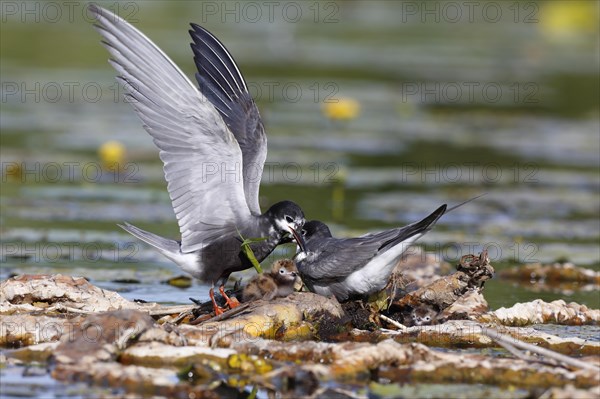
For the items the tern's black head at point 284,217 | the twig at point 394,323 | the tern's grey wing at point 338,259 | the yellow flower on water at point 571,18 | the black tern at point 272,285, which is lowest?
the twig at point 394,323

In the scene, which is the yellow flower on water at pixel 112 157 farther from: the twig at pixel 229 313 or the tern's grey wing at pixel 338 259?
the twig at pixel 229 313

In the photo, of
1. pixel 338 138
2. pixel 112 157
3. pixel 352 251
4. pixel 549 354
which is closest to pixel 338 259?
pixel 352 251

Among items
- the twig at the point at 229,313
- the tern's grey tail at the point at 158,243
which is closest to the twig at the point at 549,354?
the twig at the point at 229,313

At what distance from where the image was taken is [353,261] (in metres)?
6.70

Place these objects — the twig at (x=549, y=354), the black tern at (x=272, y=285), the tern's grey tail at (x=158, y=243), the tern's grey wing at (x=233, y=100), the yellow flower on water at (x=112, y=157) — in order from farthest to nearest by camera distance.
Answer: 1. the yellow flower on water at (x=112, y=157)
2. the tern's grey wing at (x=233, y=100)
3. the tern's grey tail at (x=158, y=243)
4. the black tern at (x=272, y=285)
5. the twig at (x=549, y=354)

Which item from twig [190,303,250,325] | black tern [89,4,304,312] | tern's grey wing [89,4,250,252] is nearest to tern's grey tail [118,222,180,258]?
black tern [89,4,304,312]

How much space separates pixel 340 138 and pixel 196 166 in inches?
316

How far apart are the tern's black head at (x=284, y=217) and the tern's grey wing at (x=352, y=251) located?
0.24 metres

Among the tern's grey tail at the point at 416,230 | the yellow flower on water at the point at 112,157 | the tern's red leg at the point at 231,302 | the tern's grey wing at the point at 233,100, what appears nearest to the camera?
the tern's grey tail at the point at 416,230

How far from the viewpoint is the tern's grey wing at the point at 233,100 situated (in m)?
7.29

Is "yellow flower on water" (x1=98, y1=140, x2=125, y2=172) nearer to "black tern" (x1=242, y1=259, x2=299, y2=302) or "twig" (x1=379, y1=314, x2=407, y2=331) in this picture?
"black tern" (x1=242, y1=259, x2=299, y2=302)

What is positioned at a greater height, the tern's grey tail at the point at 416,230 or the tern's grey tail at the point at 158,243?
the tern's grey tail at the point at 416,230

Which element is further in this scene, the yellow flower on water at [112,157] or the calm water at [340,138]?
the yellow flower on water at [112,157]

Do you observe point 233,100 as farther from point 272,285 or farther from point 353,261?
point 353,261
